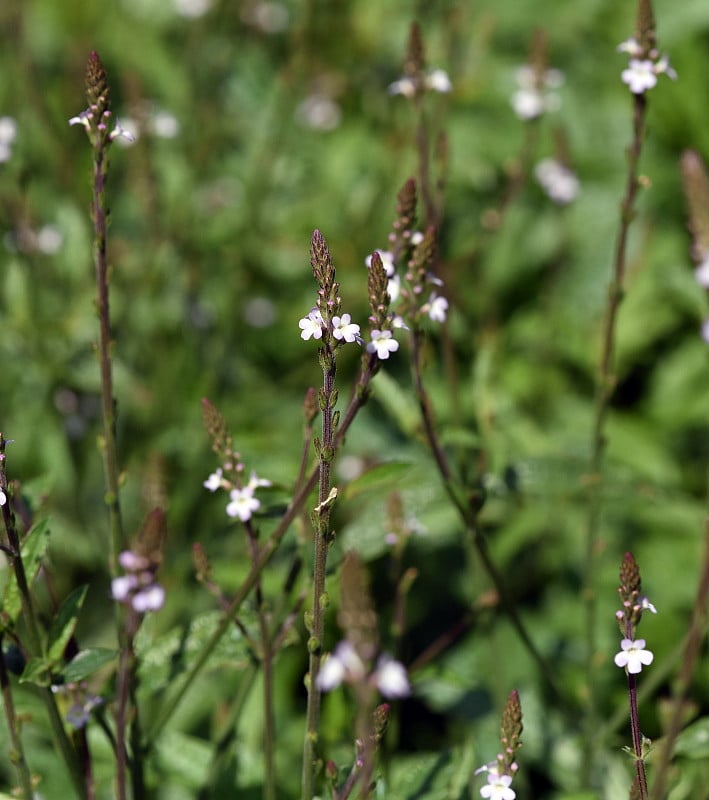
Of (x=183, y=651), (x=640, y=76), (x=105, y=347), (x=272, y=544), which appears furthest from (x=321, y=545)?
(x=640, y=76)

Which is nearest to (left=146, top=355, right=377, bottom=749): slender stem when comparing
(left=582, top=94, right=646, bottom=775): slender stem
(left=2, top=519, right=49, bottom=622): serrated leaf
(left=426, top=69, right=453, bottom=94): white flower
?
(left=2, top=519, right=49, bottom=622): serrated leaf

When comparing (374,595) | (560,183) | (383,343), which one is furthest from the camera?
(560,183)

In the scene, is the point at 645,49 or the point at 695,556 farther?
the point at 695,556

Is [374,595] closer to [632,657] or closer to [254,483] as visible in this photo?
[254,483]

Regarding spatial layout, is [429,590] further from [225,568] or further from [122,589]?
[122,589]

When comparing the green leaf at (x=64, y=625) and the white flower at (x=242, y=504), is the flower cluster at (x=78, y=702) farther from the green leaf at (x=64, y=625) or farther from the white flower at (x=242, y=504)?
the white flower at (x=242, y=504)

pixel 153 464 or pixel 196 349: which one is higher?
pixel 196 349

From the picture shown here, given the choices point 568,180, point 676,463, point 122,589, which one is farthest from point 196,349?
point 122,589

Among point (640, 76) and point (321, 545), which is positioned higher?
point (640, 76)
